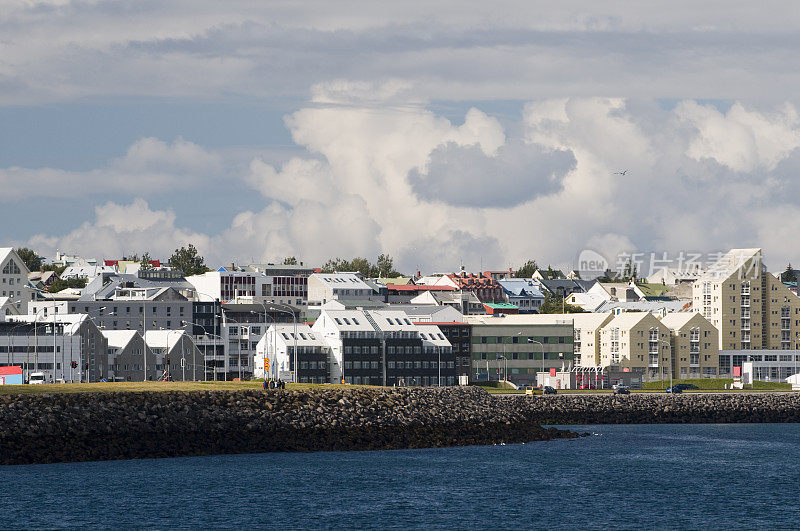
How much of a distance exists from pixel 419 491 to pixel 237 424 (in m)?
25.3

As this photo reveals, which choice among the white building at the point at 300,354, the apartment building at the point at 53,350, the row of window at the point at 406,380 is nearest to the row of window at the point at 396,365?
the row of window at the point at 406,380

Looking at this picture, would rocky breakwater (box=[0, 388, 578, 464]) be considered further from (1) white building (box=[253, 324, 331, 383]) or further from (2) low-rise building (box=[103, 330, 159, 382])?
(2) low-rise building (box=[103, 330, 159, 382])

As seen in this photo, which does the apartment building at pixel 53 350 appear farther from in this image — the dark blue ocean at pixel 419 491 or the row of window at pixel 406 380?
the dark blue ocean at pixel 419 491

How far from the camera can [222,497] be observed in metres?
80.6

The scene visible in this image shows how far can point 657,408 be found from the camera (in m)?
159

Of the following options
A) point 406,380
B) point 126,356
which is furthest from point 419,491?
point 126,356

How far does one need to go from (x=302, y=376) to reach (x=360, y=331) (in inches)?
433

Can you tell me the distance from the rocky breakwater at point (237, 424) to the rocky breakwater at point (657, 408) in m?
23.6

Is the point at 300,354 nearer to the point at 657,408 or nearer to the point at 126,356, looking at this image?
the point at 126,356

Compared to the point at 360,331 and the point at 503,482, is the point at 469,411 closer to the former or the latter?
the point at 503,482

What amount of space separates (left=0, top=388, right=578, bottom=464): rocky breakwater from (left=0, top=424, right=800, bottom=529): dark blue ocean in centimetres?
253

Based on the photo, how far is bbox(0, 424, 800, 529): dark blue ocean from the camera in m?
74.3

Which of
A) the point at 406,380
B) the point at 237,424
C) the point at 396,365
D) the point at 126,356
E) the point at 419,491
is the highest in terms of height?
the point at 126,356

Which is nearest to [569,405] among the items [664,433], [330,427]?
[664,433]
